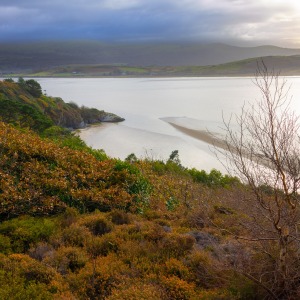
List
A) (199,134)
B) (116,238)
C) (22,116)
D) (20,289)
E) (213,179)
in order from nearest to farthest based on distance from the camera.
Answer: (20,289) → (116,238) → (213,179) → (22,116) → (199,134)

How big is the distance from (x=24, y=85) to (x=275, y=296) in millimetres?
38920

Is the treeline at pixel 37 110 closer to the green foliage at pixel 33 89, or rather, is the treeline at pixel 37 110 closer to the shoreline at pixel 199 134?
the green foliage at pixel 33 89

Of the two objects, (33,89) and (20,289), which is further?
(33,89)

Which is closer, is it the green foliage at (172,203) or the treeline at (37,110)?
the green foliage at (172,203)

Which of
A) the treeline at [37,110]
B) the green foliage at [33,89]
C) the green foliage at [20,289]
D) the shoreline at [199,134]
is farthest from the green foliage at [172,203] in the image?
the green foliage at [33,89]

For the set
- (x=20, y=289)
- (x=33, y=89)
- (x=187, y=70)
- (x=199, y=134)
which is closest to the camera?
(x=20, y=289)

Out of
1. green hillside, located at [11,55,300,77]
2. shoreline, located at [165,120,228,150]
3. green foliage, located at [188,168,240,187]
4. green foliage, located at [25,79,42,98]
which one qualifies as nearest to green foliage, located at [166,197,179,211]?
green foliage, located at [188,168,240,187]

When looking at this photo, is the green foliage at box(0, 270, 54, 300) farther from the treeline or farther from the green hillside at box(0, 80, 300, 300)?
the treeline

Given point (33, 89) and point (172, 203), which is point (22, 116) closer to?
point (172, 203)

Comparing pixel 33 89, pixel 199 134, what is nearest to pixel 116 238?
pixel 199 134

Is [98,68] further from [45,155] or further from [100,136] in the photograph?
[45,155]

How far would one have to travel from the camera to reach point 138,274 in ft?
22.0

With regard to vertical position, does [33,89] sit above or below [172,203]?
above

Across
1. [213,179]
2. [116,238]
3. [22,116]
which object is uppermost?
[22,116]
